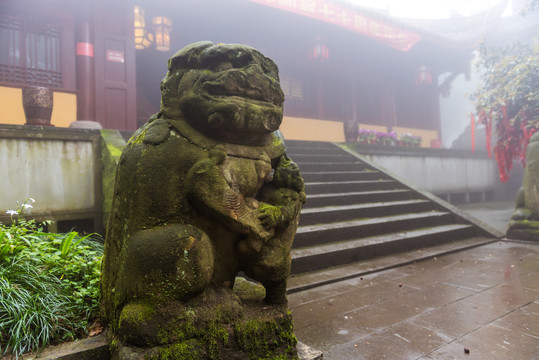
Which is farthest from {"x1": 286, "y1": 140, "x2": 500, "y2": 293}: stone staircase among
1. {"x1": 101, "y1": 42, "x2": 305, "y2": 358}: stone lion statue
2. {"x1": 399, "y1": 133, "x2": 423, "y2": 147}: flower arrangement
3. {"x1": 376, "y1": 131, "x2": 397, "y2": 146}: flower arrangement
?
{"x1": 399, "y1": 133, "x2": 423, "y2": 147}: flower arrangement

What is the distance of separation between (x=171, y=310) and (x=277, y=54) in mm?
10943

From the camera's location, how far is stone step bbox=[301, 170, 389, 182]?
21.7ft

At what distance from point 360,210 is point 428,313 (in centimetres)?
274

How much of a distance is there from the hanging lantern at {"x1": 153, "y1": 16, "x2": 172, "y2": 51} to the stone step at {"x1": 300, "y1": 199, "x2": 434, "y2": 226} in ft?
19.5

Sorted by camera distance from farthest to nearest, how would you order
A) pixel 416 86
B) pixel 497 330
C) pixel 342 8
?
pixel 416 86, pixel 342 8, pixel 497 330

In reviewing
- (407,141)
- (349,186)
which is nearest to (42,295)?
(349,186)

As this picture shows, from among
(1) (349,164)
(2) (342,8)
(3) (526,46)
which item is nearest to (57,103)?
(1) (349,164)

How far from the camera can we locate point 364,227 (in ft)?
17.3

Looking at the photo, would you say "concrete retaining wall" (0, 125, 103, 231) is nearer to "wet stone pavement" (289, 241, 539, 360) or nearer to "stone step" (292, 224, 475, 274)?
"stone step" (292, 224, 475, 274)

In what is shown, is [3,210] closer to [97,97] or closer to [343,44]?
[97,97]

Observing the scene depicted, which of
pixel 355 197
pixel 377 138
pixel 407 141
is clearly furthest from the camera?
pixel 407 141

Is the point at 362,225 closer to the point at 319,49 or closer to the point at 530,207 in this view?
the point at 530,207

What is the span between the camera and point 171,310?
180 cm

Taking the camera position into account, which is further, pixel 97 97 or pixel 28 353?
pixel 97 97
